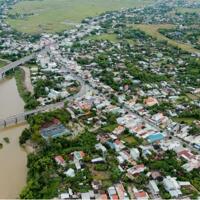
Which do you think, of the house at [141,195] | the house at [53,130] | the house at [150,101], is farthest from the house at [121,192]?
the house at [150,101]

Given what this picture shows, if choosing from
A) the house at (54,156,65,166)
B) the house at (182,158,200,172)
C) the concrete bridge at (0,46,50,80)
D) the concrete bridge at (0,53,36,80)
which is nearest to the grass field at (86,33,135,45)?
the concrete bridge at (0,46,50,80)

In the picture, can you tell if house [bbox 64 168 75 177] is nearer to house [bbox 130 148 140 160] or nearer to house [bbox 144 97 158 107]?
house [bbox 130 148 140 160]

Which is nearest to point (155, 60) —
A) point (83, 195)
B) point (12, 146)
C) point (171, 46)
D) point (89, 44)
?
point (171, 46)

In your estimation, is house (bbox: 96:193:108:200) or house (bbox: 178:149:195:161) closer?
house (bbox: 96:193:108:200)

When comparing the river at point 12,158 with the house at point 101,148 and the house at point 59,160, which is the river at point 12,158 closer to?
the house at point 59,160

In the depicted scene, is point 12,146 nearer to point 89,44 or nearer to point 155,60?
point 155,60
